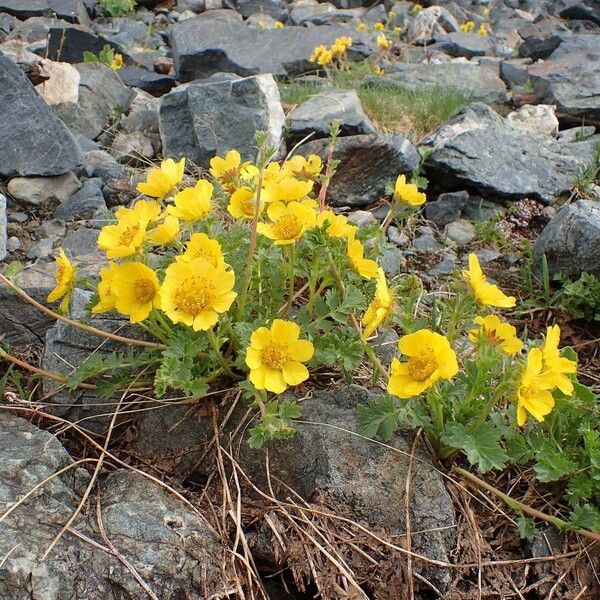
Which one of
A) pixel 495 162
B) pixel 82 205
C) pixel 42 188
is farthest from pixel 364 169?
pixel 42 188

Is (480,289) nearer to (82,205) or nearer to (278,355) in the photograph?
(278,355)

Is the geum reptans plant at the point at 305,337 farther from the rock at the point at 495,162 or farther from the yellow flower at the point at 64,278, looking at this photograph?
the rock at the point at 495,162

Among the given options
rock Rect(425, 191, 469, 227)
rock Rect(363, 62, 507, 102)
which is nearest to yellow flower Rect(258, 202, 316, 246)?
rock Rect(425, 191, 469, 227)

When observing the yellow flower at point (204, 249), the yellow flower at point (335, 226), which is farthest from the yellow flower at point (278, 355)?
the yellow flower at point (335, 226)

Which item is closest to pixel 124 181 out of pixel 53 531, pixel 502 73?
pixel 53 531

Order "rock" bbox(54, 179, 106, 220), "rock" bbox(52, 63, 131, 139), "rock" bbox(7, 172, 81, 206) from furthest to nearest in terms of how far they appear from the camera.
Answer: "rock" bbox(52, 63, 131, 139) → "rock" bbox(7, 172, 81, 206) → "rock" bbox(54, 179, 106, 220)

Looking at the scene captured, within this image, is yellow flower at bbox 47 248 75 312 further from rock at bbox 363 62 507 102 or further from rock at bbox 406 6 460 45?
rock at bbox 406 6 460 45
